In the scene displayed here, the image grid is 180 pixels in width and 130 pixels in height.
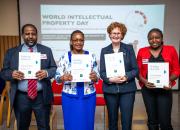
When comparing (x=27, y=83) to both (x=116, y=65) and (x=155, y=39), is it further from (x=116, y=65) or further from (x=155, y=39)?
(x=155, y=39)

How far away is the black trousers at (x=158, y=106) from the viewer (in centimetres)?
310

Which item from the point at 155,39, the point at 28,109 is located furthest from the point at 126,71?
the point at 28,109

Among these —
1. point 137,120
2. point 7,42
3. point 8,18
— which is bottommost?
point 137,120

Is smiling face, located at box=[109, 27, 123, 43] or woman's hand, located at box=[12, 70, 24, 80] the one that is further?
smiling face, located at box=[109, 27, 123, 43]

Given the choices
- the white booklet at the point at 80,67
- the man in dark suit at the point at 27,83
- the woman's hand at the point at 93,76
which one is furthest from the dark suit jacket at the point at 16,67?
the woman's hand at the point at 93,76

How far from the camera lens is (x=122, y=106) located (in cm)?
303

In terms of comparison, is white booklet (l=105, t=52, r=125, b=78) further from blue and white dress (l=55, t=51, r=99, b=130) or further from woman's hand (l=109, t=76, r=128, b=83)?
blue and white dress (l=55, t=51, r=99, b=130)

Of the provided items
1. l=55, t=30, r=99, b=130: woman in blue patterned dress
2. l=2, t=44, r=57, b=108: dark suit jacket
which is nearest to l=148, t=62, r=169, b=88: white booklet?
l=55, t=30, r=99, b=130: woman in blue patterned dress

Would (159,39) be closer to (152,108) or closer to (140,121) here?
(152,108)

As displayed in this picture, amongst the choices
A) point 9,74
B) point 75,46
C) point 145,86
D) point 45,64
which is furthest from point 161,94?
point 9,74

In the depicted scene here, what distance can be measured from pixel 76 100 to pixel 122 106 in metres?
0.57

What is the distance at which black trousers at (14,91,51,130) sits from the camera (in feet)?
9.70

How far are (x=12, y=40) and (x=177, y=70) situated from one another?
16.7ft

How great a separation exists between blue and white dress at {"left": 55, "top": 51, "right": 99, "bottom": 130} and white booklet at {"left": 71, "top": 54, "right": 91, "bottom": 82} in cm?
8
